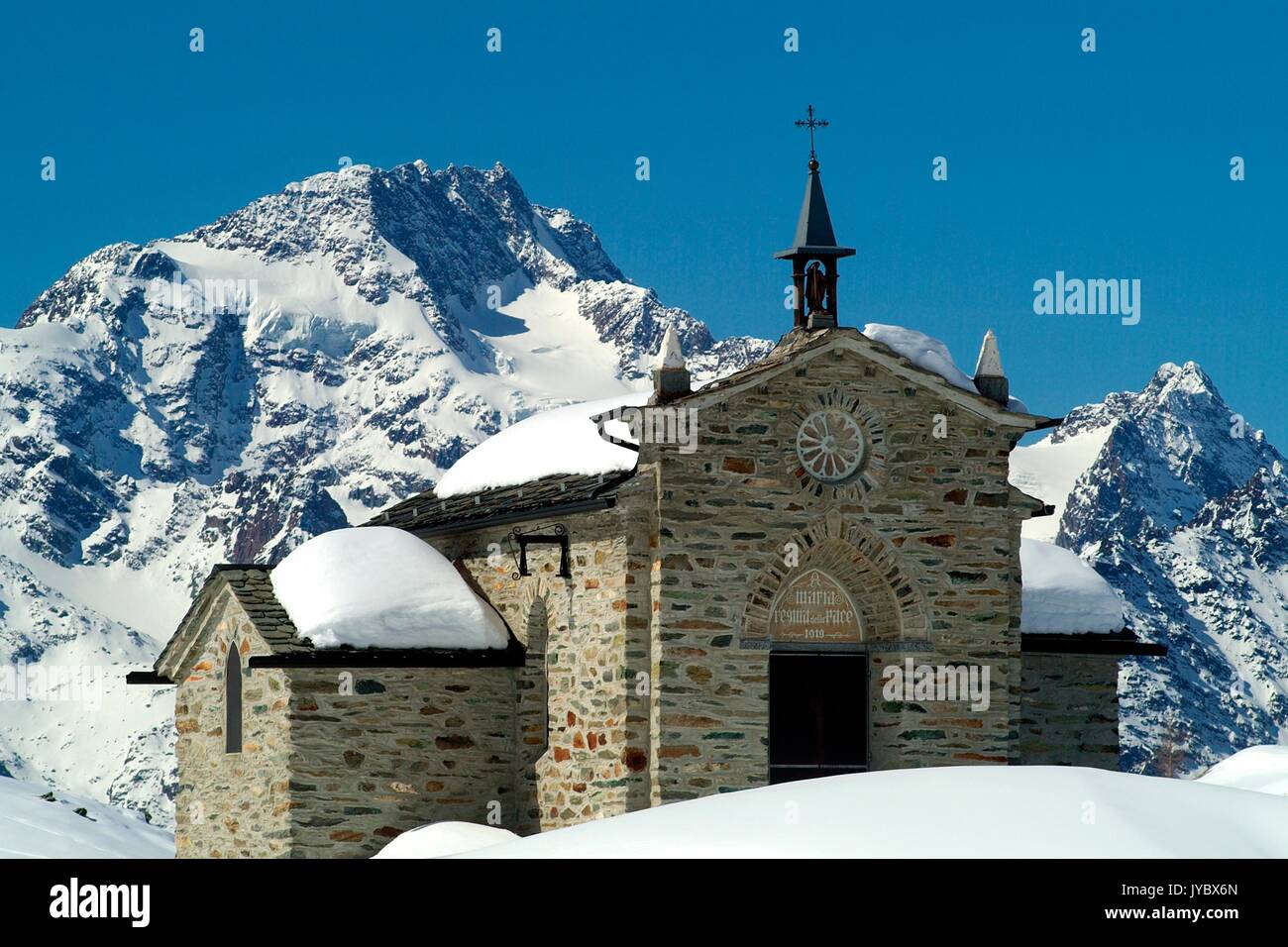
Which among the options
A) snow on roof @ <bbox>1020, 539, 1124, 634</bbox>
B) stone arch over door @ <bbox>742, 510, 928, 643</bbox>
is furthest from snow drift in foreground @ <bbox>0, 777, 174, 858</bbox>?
snow on roof @ <bbox>1020, 539, 1124, 634</bbox>

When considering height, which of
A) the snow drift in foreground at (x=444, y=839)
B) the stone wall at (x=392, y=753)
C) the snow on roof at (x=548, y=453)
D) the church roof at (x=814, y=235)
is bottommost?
the snow drift in foreground at (x=444, y=839)

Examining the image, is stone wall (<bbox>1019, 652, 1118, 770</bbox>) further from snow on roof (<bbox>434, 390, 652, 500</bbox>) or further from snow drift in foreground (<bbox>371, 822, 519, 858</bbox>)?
snow drift in foreground (<bbox>371, 822, 519, 858</bbox>)

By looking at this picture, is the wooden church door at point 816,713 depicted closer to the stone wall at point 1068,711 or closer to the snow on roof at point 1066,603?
the stone wall at point 1068,711

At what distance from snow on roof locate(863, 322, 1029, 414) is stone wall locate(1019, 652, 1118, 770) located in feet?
17.2

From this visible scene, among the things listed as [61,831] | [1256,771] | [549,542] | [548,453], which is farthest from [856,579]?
[61,831]

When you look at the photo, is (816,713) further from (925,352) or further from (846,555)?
(925,352)

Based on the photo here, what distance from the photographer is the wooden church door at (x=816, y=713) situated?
26.5 m

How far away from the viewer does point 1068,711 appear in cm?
3044

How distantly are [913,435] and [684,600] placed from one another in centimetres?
387

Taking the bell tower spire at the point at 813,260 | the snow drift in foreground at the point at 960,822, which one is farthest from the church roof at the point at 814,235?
the snow drift in foreground at the point at 960,822

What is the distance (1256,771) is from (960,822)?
724 inches

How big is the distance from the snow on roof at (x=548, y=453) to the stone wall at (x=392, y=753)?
10.5 ft

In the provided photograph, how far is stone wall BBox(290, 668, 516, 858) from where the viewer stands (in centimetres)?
2662
